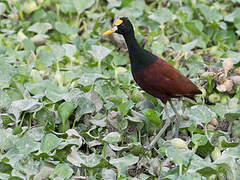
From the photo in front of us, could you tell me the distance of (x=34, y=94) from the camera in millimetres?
4090

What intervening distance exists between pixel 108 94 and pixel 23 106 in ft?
2.46

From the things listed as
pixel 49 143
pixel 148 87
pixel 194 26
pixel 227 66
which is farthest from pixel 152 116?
pixel 194 26

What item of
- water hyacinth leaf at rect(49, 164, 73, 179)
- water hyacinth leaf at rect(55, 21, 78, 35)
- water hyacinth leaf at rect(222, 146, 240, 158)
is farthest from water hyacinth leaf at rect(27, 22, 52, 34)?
water hyacinth leaf at rect(222, 146, 240, 158)

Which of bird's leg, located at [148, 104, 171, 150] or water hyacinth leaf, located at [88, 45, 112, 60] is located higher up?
water hyacinth leaf, located at [88, 45, 112, 60]

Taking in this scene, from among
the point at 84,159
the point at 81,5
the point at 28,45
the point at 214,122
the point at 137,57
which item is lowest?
the point at 214,122

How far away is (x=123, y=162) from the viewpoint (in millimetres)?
3174

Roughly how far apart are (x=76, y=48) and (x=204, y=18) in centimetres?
138

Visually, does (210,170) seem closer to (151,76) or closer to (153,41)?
(151,76)

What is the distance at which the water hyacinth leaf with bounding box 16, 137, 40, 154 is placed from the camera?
3279 mm

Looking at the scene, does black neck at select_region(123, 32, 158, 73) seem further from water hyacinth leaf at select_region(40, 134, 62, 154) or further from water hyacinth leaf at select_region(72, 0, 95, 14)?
water hyacinth leaf at select_region(72, 0, 95, 14)

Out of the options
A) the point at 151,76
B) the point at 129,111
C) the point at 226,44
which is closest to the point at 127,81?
the point at 129,111

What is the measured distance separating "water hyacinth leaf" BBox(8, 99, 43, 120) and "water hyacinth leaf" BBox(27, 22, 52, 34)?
156 centimetres

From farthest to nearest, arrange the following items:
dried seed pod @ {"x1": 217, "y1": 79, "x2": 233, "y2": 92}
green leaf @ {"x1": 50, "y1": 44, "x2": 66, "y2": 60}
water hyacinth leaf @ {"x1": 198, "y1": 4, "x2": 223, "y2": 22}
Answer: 1. water hyacinth leaf @ {"x1": 198, "y1": 4, "x2": 223, "y2": 22}
2. green leaf @ {"x1": 50, "y1": 44, "x2": 66, "y2": 60}
3. dried seed pod @ {"x1": 217, "y1": 79, "x2": 233, "y2": 92}

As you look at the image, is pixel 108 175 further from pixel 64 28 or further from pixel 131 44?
pixel 64 28
